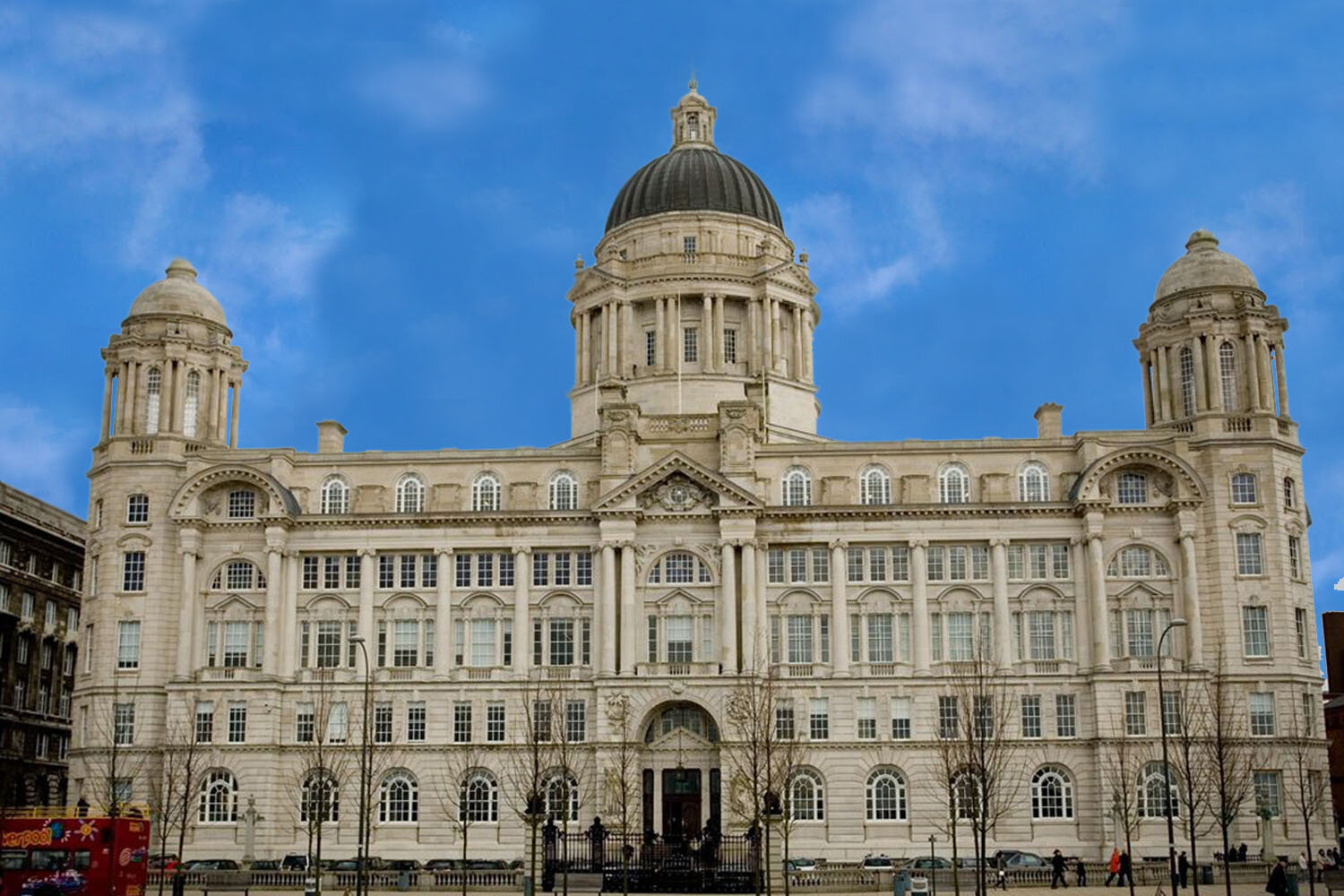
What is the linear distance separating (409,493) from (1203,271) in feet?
149

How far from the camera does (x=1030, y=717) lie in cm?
8738

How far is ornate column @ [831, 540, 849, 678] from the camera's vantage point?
88.5 meters

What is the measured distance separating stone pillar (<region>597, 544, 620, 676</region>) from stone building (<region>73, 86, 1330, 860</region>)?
19 centimetres

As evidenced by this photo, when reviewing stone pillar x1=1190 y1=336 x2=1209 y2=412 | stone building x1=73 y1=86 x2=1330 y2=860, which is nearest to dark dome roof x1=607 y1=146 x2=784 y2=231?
stone building x1=73 y1=86 x2=1330 y2=860

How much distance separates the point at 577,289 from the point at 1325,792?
178 feet

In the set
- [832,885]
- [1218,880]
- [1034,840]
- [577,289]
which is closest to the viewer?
[832,885]

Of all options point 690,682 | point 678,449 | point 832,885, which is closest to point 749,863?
point 832,885

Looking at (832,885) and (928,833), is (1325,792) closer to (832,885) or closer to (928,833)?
(928,833)

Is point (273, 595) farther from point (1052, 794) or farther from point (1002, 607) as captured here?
point (1052, 794)

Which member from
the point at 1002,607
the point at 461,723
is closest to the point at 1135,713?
the point at 1002,607

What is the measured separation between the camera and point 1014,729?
86.9 metres

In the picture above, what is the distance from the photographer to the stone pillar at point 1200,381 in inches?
3556

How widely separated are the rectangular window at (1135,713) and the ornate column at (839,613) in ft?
47.1

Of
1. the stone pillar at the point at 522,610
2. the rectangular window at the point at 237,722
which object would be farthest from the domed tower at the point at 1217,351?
the rectangular window at the point at 237,722
